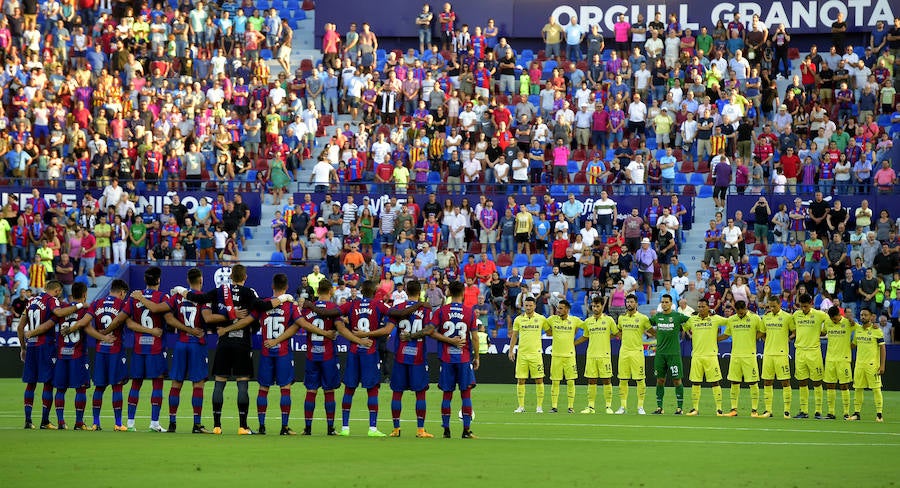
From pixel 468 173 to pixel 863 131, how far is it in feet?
37.8

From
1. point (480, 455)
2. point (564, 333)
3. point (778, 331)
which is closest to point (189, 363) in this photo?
point (480, 455)

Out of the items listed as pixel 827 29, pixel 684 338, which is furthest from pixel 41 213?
pixel 827 29

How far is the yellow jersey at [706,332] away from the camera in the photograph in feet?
88.6

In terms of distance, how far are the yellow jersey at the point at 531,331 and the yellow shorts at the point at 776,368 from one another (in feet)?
14.1

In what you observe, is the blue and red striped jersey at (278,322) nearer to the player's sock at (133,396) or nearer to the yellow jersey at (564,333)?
the player's sock at (133,396)

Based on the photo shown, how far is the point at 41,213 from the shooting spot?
1582 inches

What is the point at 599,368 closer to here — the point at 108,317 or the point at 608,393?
the point at 608,393

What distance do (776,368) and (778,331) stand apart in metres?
0.73

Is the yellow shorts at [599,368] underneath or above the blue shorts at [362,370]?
underneath

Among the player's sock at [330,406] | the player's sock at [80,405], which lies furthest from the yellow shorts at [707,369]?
the player's sock at [80,405]

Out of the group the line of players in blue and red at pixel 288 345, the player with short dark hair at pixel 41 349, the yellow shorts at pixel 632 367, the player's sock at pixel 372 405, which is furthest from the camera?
the yellow shorts at pixel 632 367

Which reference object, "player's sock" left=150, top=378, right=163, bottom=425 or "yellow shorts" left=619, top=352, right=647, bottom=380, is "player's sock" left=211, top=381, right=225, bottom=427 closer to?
"player's sock" left=150, top=378, right=163, bottom=425

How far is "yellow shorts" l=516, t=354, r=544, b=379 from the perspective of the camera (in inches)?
1083

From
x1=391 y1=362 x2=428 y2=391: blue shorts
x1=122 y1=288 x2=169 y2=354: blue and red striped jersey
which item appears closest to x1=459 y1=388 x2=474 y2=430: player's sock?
x1=391 y1=362 x2=428 y2=391: blue shorts
